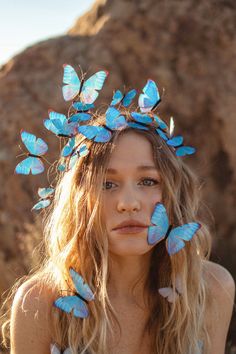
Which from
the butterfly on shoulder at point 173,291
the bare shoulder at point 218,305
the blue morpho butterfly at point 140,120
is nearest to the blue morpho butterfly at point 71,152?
the blue morpho butterfly at point 140,120

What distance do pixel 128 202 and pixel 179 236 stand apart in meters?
0.23

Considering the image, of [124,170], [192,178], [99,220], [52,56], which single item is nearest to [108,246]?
[99,220]

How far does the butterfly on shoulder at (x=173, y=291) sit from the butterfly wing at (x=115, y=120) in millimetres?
612

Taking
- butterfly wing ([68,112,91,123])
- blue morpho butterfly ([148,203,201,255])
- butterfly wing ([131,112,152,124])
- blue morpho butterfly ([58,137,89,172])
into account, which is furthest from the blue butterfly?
blue morpho butterfly ([148,203,201,255])

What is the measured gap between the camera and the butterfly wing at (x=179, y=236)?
2027mm

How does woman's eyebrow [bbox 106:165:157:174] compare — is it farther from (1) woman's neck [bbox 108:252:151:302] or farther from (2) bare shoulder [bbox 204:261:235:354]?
(2) bare shoulder [bbox 204:261:235:354]

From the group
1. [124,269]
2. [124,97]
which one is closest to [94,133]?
[124,97]

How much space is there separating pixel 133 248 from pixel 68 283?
0.31 meters

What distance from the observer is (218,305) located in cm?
234

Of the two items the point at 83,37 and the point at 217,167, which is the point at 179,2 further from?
the point at 217,167

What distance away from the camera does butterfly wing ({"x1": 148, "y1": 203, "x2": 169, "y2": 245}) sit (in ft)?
6.45

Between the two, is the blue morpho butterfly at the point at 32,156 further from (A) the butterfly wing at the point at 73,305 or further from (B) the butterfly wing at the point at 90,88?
(A) the butterfly wing at the point at 73,305

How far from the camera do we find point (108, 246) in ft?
6.88

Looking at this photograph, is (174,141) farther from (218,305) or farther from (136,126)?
(218,305)
